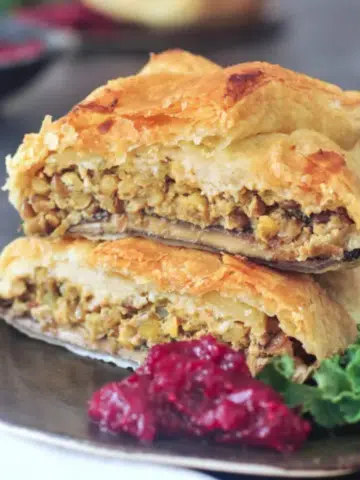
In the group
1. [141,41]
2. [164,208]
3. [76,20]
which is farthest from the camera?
[76,20]

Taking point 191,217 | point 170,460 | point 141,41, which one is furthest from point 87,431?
point 141,41

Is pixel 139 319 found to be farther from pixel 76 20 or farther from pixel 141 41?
pixel 76 20

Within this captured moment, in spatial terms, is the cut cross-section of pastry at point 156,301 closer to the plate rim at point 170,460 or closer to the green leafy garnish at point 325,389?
the green leafy garnish at point 325,389

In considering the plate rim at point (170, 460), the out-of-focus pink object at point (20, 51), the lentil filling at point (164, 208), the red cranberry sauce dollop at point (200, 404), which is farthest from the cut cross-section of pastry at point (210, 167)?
the out-of-focus pink object at point (20, 51)

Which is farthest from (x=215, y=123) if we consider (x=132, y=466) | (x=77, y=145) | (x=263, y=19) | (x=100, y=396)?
(x=263, y=19)

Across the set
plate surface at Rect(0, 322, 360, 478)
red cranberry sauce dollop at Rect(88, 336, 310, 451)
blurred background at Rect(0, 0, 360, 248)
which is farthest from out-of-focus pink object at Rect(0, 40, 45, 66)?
red cranberry sauce dollop at Rect(88, 336, 310, 451)

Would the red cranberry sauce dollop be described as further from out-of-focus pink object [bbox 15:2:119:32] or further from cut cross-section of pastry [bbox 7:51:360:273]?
out-of-focus pink object [bbox 15:2:119:32]

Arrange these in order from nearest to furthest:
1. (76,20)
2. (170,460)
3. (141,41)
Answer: (170,460)
(141,41)
(76,20)
